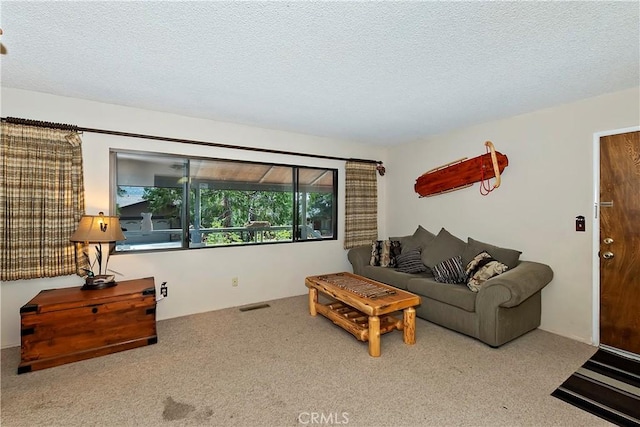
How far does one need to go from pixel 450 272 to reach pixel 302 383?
2109 millimetres

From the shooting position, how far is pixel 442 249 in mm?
3748

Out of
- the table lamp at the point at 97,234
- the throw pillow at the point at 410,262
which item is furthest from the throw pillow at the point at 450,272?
the table lamp at the point at 97,234

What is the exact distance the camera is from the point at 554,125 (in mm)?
3061

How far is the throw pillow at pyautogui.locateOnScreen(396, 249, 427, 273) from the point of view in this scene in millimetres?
3859

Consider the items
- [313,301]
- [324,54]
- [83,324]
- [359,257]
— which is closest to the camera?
[324,54]

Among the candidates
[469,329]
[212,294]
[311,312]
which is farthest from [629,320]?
[212,294]

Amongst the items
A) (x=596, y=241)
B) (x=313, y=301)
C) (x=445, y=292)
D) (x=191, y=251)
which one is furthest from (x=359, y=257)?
(x=596, y=241)

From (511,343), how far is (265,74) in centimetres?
335

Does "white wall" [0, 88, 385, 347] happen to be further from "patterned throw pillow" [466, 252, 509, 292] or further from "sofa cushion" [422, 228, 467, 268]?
"patterned throw pillow" [466, 252, 509, 292]

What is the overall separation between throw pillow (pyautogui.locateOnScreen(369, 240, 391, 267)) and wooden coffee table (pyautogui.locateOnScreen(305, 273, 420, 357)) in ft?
2.78

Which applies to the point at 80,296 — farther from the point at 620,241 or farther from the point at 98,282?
the point at 620,241

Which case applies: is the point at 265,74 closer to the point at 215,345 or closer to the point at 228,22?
the point at 228,22

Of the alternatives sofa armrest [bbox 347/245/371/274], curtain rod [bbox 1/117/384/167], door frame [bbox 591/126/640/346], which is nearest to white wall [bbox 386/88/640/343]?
door frame [bbox 591/126/640/346]

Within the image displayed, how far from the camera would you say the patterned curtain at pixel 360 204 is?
472cm
